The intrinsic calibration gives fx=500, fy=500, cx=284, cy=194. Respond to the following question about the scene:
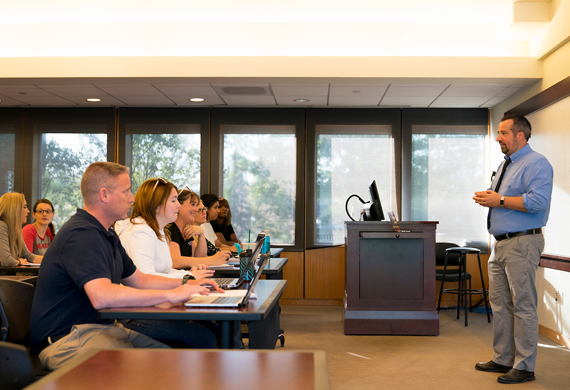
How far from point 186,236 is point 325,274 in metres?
3.22

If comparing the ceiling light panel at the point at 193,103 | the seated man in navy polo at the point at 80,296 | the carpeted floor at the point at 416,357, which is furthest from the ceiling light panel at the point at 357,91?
the seated man in navy polo at the point at 80,296

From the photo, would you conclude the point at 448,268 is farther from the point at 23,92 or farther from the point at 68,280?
the point at 23,92

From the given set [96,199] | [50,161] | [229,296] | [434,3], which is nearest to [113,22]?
[50,161]

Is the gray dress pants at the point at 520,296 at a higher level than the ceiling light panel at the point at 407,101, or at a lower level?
lower

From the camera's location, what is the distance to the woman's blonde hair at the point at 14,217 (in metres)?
4.71

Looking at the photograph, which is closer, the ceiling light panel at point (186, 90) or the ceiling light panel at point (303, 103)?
the ceiling light panel at point (186, 90)

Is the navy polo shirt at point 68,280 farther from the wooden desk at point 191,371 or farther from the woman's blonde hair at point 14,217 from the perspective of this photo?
the woman's blonde hair at point 14,217

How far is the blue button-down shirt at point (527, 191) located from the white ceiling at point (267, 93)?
2.10 m

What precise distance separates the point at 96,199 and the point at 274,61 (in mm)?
3610

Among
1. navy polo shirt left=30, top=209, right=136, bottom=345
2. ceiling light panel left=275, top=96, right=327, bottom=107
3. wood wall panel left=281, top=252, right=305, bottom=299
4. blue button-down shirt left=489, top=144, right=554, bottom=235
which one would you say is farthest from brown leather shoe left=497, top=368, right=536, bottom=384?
ceiling light panel left=275, top=96, right=327, bottom=107

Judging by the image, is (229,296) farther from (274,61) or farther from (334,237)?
(334,237)

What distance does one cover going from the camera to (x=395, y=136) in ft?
23.1

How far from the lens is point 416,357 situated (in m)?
4.18

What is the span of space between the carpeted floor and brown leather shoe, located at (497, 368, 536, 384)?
0.15ft
